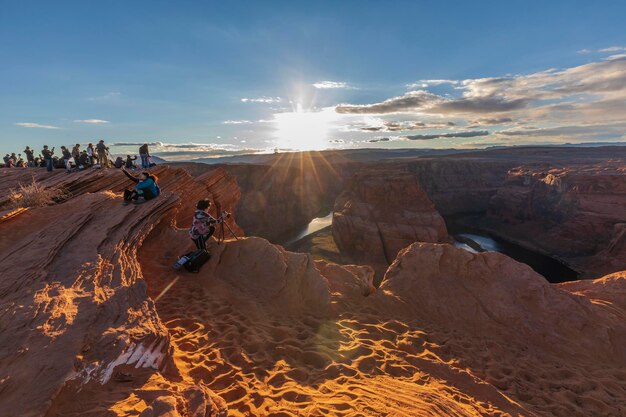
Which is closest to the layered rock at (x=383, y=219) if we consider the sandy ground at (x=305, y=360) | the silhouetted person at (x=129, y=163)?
the silhouetted person at (x=129, y=163)

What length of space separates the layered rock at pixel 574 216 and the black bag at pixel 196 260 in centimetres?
4123

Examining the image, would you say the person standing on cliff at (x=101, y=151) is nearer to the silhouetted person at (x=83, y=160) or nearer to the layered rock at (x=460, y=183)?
the silhouetted person at (x=83, y=160)

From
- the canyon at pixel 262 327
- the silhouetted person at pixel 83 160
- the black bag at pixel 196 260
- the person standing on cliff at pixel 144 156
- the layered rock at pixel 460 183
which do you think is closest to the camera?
the canyon at pixel 262 327

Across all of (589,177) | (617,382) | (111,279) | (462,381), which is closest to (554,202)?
(589,177)

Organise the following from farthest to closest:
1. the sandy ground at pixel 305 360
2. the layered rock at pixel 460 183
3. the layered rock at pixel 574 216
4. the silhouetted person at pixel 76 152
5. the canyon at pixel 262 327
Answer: the layered rock at pixel 460 183 → the layered rock at pixel 574 216 → the silhouetted person at pixel 76 152 → the sandy ground at pixel 305 360 → the canyon at pixel 262 327

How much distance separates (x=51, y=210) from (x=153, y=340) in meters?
7.36

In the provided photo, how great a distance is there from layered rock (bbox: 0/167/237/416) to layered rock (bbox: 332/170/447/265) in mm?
34655

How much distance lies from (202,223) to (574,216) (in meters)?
50.3

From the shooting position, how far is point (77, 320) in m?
4.65

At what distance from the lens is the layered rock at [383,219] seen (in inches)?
1576

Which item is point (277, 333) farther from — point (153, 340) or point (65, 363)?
point (65, 363)

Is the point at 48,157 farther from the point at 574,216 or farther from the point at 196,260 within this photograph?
the point at 574,216

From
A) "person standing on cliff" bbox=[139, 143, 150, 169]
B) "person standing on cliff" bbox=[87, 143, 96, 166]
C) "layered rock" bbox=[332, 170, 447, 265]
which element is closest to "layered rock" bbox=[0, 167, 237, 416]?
"person standing on cliff" bbox=[139, 143, 150, 169]

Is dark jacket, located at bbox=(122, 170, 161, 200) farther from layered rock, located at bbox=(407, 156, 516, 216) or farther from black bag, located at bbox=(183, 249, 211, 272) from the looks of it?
layered rock, located at bbox=(407, 156, 516, 216)
